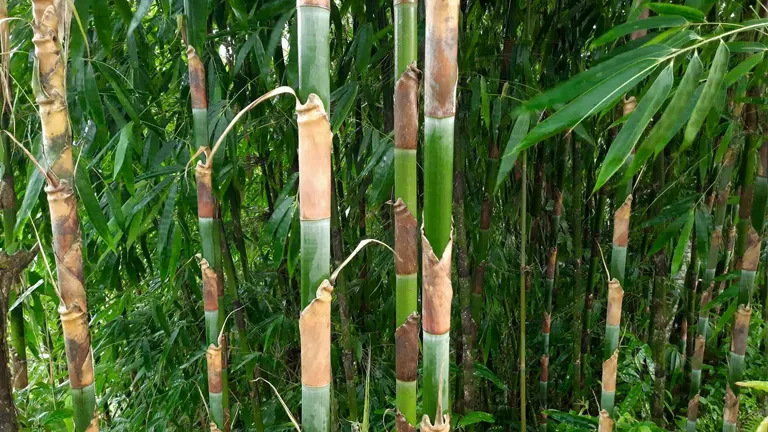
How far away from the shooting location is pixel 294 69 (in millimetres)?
1371

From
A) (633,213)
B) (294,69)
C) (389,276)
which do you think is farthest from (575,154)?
(294,69)

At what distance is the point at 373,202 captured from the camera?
1421 millimetres

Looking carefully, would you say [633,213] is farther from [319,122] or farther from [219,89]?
[319,122]

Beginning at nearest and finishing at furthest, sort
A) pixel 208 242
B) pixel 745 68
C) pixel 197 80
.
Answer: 1. pixel 745 68
2. pixel 197 80
3. pixel 208 242

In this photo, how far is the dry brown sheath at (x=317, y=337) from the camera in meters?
0.69

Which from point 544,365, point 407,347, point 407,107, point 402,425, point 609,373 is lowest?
point 544,365

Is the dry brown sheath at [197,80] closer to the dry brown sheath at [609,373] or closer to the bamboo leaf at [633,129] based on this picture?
the bamboo leaf at [633,129]

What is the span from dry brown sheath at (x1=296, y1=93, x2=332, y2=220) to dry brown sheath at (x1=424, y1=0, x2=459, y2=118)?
0.12m

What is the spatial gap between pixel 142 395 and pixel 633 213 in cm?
201

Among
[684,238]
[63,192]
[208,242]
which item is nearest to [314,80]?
[63,192]

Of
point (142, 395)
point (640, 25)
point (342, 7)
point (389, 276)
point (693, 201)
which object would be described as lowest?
point (142, 395)

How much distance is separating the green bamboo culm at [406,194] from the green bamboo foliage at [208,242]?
443 millimetres

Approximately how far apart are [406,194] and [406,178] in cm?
2

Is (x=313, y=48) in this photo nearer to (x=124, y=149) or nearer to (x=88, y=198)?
(x=88, y=198)
